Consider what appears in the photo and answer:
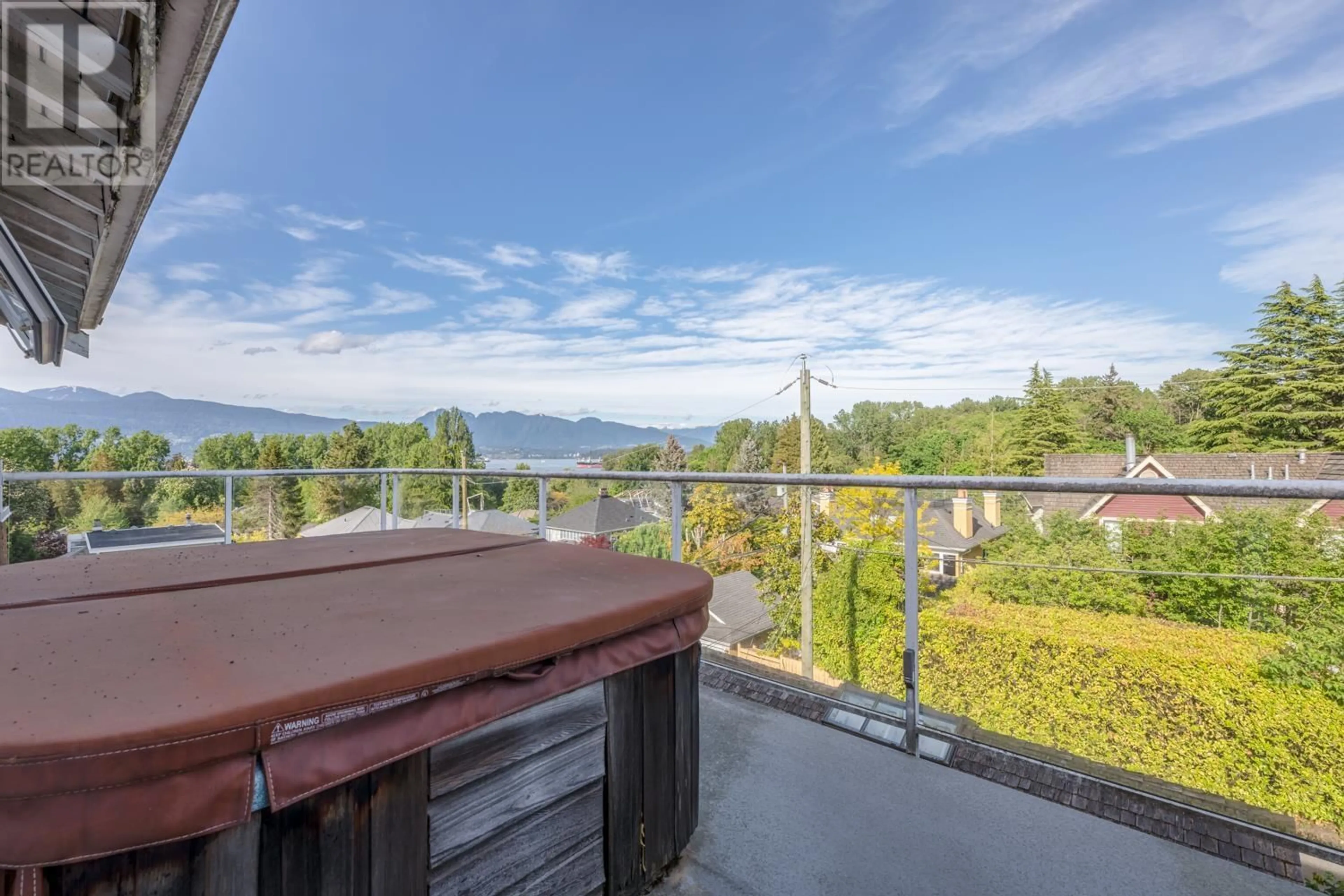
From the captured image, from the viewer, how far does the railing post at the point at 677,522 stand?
2.62 metres

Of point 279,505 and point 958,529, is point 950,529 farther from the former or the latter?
point 279,505

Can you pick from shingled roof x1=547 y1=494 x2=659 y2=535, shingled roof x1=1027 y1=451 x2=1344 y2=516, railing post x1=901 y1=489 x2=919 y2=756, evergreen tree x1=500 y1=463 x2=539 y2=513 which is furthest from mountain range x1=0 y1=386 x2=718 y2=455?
railing post x1=901 y1=489 x2=919 y2=756

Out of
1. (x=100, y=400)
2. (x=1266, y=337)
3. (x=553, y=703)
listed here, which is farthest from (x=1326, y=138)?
(x=100, y=400)

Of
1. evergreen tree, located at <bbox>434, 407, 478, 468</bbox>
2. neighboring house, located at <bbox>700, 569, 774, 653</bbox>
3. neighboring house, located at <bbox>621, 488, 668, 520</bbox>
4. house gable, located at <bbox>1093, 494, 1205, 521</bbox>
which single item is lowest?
neighboring house, located at <bbox>700, 569, 774, 653</bbox>

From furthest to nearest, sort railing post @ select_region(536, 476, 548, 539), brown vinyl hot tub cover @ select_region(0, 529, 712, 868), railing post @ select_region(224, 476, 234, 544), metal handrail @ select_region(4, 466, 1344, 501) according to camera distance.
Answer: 1. railing post @ select_region(224, 476, 234, 544)
2. railing post @ select_region(536, 476, 548, 539)
3. metal handrail @ select_region(4, 466, 1344, 501)
4. brown vinyl hot tub cover @ select_region(0, 529, 712, 868)

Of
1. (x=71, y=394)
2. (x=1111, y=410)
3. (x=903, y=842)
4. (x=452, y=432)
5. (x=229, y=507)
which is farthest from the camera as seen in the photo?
(x=1111, y=410)

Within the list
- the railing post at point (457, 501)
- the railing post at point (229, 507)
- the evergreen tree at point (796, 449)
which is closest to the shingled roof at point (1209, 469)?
the railing post at point (457, 501)

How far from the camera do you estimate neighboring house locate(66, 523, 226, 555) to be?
4422 mm

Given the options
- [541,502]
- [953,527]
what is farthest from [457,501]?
[953,527]

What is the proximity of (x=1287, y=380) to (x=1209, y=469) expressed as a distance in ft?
66.4

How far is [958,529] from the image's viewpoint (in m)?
5.23

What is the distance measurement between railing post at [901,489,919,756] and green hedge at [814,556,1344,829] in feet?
0.31

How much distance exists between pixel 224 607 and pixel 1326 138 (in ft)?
98.8

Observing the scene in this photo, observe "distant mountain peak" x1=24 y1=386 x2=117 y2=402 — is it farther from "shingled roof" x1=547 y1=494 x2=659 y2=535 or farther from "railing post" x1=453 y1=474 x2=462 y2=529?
"railing post" x1=453 y1=474 x2=462 y2=529
